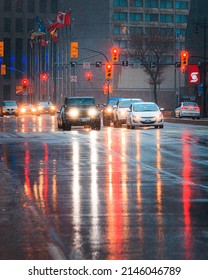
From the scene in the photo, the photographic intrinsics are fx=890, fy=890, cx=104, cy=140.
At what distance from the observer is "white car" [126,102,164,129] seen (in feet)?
165

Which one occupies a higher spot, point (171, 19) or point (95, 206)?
point (171, 19)

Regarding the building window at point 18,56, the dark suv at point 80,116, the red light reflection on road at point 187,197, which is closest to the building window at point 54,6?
the building window at point 18,56

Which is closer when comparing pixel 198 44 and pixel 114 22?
pixel 198 44

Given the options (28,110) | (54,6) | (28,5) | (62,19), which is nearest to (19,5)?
(28,5)

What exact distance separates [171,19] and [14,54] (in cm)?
3661

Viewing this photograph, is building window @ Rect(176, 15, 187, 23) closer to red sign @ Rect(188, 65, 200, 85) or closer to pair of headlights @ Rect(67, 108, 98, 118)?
red sign @ Rect(188, 65, 200, 85)

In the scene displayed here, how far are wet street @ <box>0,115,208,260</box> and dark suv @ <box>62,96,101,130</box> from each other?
21.8 m

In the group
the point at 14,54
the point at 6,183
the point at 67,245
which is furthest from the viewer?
the point at 14,54

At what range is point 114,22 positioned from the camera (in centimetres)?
15200

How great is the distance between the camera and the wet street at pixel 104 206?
9.98 metres

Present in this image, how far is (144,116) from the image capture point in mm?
50188

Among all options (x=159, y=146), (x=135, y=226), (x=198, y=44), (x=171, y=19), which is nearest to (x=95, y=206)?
(x=135, y=226)

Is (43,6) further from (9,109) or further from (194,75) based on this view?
(194,75)

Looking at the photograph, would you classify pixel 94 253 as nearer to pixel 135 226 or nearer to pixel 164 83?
pixel 135 226
